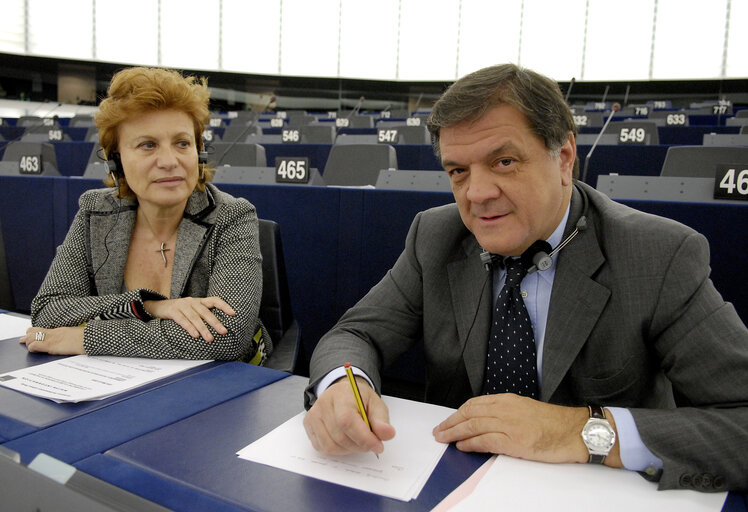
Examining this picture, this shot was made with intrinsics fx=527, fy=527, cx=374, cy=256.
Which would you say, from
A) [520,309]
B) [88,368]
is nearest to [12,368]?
[88,368]

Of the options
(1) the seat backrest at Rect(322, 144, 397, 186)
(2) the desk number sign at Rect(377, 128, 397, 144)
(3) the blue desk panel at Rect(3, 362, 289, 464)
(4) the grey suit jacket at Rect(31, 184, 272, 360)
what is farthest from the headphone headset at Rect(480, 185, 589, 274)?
(2) the desk number sign at Rect(377, 128, 397, 144)

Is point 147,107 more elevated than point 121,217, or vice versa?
point 147,107

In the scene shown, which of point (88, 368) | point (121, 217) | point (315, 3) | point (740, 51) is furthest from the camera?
point (315, 3)

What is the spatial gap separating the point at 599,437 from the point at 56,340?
1.07 m

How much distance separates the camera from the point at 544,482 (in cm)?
65

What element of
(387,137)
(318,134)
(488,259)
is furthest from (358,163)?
(488,259)

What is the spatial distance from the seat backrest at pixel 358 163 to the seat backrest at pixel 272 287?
2.04 metres

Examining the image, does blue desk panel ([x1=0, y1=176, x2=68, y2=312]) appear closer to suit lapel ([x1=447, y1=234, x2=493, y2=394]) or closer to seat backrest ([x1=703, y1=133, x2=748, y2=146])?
suit lapel ([x1=447, y1=234, x2=493, y2=394])

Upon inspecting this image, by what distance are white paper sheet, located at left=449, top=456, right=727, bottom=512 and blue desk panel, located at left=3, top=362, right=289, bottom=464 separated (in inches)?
16.1

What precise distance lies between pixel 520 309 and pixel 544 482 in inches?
15.3

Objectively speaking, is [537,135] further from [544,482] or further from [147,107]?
[147,107]

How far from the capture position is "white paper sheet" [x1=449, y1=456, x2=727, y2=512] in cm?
60

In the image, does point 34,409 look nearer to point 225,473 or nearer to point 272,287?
point 225,473

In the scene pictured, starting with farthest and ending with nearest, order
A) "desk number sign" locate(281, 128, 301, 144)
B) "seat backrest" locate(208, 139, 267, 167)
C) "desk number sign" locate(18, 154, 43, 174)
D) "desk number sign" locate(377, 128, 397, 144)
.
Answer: "desk number sign" locate(281, 128, 301, 144), "desk number sign" locate(377, 128, 397, 144), "seat backrest" locate(208, 139, 267, 167), "desk number sign" locate(18, 154, 43, 174)
